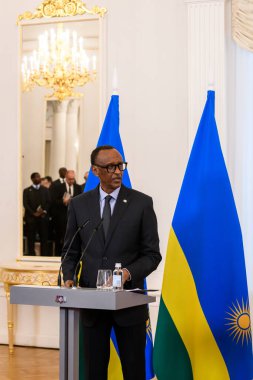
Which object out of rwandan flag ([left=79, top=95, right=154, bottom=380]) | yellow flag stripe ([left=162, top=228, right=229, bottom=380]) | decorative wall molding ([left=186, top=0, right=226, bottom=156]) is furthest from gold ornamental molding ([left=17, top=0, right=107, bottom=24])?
yellow flag stripe ([left=162, top=228, right=229, bottom=380])

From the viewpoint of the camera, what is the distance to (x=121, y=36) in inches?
258

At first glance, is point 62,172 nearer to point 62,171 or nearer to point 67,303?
point 62,171

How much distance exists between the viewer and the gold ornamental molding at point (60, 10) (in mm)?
6680

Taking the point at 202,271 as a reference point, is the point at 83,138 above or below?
above

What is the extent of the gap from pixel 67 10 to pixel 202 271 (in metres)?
3.54

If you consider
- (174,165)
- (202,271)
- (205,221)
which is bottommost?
(202,271)

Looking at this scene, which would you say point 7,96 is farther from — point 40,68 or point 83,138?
point 83,138

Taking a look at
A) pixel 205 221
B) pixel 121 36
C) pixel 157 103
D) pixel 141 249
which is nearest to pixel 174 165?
pixel 157 103

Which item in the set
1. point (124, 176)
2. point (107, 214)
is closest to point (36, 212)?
point (124, 176)

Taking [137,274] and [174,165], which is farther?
[174,165]

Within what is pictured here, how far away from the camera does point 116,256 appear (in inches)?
139

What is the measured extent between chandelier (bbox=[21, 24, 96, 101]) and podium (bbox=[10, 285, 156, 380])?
12.4 feet

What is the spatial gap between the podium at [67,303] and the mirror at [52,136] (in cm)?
348

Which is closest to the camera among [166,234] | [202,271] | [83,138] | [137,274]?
[137,274]
